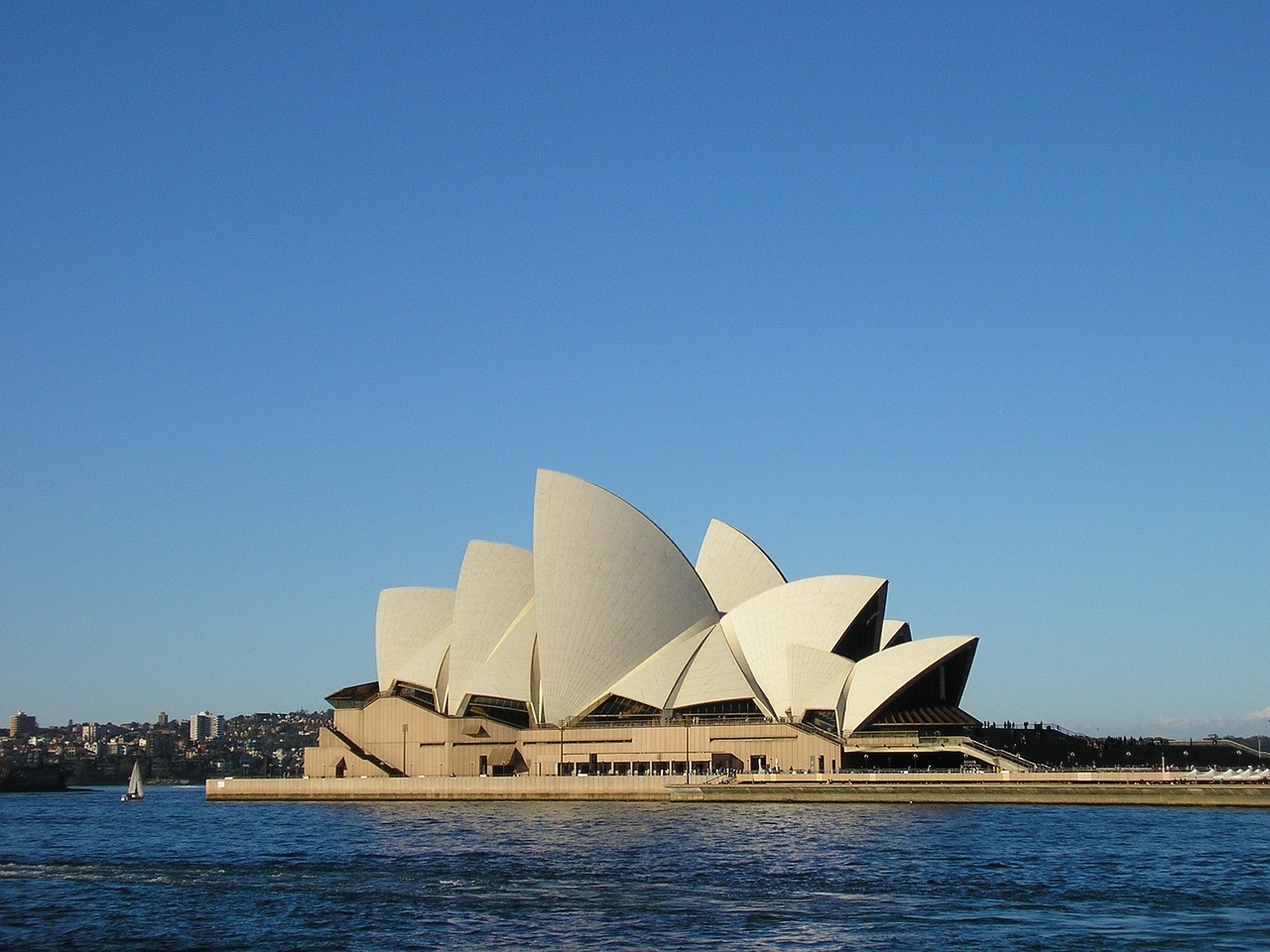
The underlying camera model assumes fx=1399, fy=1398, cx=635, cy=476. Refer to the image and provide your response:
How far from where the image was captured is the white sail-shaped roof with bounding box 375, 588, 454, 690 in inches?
3246

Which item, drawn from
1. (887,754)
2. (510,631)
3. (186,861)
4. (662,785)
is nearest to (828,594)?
(887,754)

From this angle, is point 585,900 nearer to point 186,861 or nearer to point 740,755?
point 186,861

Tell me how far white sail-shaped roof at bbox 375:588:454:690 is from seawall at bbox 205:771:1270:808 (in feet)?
31.2

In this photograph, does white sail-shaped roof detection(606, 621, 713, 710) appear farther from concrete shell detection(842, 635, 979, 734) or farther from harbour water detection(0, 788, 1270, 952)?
harbour water detection(0, 788, 1270, 952)

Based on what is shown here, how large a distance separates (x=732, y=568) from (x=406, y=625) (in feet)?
65.1

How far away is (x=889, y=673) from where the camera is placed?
67.3 meters

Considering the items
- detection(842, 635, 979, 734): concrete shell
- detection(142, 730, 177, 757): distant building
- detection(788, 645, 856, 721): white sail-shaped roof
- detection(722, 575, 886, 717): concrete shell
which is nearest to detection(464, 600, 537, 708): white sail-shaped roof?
detection(722, 575, 886, 717): concrete shell

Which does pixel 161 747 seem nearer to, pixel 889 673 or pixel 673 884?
pixel 889 673

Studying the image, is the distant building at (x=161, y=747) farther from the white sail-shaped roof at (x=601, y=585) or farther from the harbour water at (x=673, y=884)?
the harbour water at (x=673, y=884)

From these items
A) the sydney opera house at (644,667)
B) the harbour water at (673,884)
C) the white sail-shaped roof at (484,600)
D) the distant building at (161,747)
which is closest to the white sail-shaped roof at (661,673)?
the sydney opera house at (644,667)

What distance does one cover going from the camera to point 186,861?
41.1 m

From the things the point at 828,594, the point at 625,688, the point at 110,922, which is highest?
the point at 828,594

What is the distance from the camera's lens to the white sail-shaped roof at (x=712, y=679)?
229ft

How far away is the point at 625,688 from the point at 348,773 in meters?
18.2
